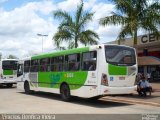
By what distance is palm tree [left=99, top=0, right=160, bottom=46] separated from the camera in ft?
74.8

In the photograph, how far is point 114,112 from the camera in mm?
13297

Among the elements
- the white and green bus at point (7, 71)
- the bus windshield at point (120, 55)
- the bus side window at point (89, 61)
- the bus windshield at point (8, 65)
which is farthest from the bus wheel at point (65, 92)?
the bus windshield at point (8, 65)

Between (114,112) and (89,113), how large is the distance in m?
1.02

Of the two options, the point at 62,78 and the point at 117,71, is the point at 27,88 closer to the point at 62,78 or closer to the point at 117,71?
the point at 62,78

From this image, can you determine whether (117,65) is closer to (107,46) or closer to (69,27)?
(107,46)

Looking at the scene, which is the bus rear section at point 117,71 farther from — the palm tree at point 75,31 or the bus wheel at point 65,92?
the palm tree at point 75,31

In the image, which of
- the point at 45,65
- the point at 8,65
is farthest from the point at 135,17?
the point at 8,65

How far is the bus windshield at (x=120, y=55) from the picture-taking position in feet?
50.5

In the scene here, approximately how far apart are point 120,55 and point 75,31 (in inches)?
614

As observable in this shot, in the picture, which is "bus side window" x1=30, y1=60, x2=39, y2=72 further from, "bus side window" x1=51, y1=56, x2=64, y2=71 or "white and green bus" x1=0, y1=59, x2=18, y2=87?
"white and green bus" x1=0, y1=59, x2=18, y2=87

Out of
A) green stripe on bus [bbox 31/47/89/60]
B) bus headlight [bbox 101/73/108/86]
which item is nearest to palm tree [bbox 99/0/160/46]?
green stripe on bus [bbox 31/47/89/60]

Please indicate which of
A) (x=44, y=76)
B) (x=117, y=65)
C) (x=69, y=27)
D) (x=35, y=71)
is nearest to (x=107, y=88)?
(x=117, y=65)

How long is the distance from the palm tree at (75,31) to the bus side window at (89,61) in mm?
14299

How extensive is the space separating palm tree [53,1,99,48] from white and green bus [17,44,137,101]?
1137 centimetres
